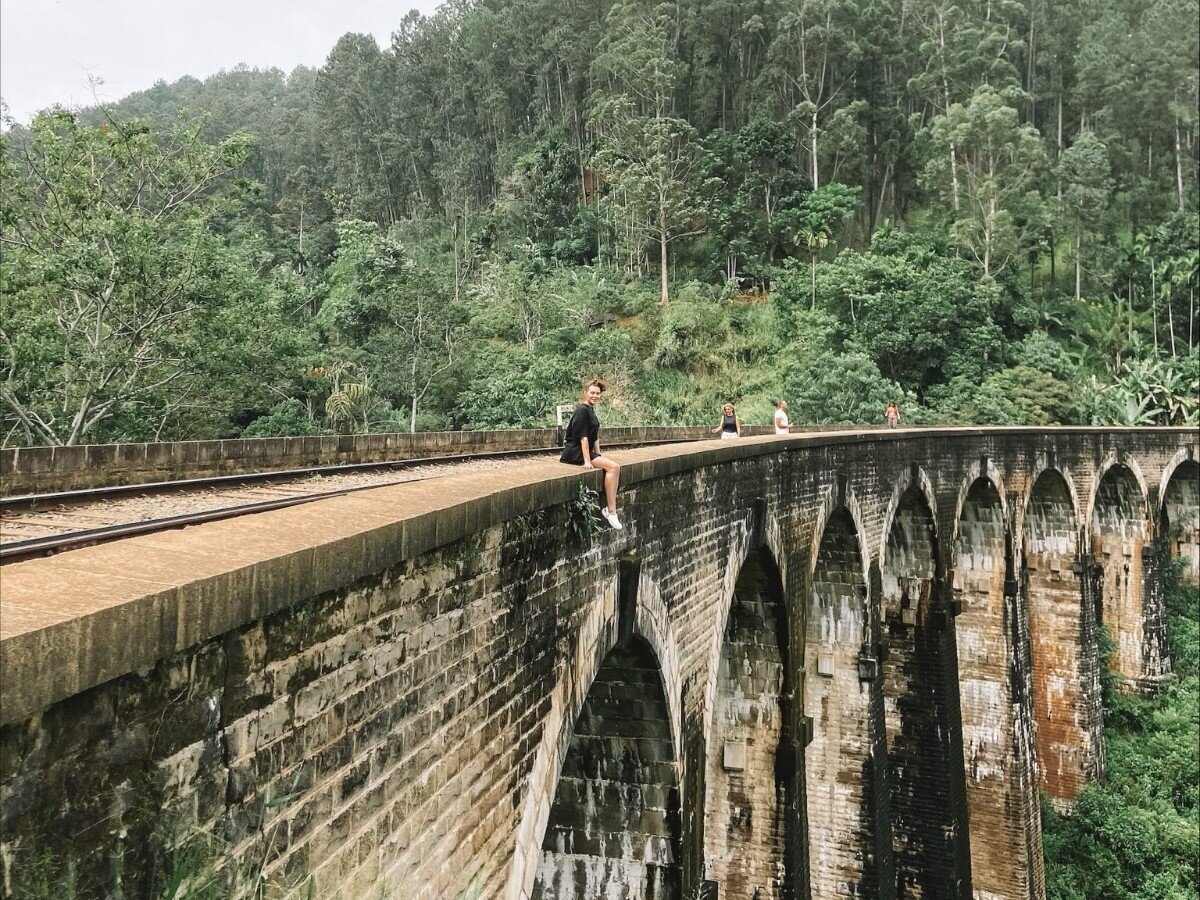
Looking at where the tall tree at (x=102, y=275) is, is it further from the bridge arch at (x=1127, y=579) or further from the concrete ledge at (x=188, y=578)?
the bridge arch at (x=1127, y=579)

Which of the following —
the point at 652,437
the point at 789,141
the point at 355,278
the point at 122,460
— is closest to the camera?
the point at 122,460

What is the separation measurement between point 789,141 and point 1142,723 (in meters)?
25.8

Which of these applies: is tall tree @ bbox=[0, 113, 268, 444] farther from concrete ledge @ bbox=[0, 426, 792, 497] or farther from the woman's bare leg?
the woman's bare leg

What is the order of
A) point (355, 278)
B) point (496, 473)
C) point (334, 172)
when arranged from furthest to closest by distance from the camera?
point (334, 172)
point (355, 278)
point (496, 473)

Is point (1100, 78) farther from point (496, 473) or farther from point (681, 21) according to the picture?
point (496, 473)

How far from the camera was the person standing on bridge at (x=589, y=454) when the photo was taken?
4535 millimetres

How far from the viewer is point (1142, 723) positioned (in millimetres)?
19547

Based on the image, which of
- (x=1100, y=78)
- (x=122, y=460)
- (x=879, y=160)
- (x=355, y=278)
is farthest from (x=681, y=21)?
(x=122, y=460)

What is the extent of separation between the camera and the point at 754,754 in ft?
27.3

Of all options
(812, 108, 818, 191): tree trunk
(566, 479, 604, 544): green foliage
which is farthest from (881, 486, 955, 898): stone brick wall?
(812, 108, 818, 191): tree trunk

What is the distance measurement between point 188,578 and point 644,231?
36516mm

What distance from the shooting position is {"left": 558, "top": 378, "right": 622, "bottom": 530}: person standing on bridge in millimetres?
4535

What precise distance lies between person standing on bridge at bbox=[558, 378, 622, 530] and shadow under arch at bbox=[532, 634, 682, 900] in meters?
1.46

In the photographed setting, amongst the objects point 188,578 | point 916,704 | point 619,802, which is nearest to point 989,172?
point 916,704
